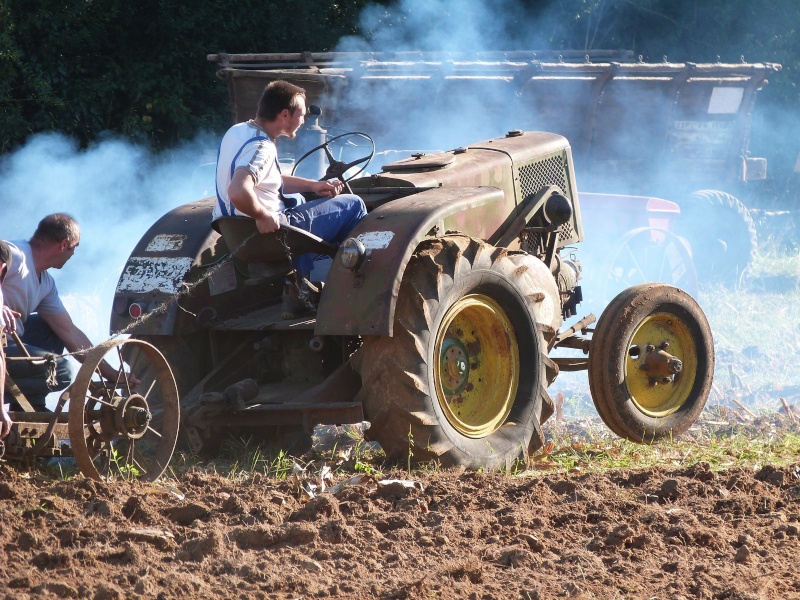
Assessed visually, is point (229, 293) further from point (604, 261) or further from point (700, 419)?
point (604, 261)

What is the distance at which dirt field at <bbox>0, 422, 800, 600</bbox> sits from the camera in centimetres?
377

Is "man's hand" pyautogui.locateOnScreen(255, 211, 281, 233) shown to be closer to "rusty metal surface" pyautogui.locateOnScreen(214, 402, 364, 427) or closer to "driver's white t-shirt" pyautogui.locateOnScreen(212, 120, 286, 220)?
"driver's white t-shirt" pyautogui.locateOnScreen(212, 120, 286, 220)

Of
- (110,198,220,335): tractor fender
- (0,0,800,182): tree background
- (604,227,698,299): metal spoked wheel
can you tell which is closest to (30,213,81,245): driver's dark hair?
(110,198,220,335): tractor fender

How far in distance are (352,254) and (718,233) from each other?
10756mm

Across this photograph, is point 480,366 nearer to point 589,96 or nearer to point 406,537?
point 406,537

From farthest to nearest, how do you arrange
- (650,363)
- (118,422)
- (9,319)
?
(650,363) < (9,319) < (118,422)

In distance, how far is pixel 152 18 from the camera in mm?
16156

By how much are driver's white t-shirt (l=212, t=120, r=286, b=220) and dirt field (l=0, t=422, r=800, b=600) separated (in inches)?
55.7

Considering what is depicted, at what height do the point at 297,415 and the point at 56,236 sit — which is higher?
the point at 56,236

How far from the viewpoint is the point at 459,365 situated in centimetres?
590

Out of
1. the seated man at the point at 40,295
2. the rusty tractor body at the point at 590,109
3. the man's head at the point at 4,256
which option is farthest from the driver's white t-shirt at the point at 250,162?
the rusty tractor body at the point at 590,109

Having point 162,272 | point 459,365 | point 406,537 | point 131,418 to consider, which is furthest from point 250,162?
point 406,537

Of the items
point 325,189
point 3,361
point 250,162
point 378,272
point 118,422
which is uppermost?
point 250,162

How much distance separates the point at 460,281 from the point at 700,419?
3.31 metres
